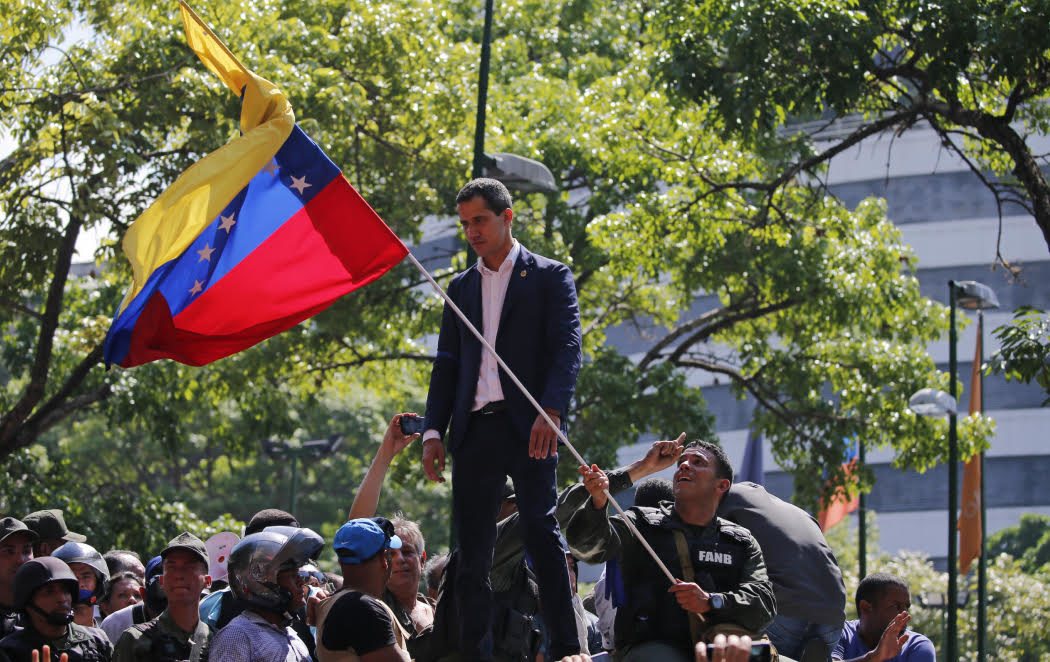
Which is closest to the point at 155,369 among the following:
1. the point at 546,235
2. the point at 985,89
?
the point at 546,235

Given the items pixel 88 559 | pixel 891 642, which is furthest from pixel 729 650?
pixel 88 559

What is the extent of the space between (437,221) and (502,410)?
56.2ft

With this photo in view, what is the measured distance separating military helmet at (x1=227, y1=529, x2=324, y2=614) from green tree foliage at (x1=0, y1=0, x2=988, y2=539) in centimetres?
981

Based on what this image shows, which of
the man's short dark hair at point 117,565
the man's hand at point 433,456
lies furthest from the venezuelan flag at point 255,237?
the man's short dark hair at point 117,565

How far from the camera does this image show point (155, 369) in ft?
62.6

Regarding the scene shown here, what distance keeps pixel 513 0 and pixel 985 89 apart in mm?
15151

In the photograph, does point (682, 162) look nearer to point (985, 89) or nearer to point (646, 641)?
point (985, 89)

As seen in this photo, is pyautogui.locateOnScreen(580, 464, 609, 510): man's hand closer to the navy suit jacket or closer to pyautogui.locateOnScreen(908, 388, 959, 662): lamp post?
the navy suit jacket

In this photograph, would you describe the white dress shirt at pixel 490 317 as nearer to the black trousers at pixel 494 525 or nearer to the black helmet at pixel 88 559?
the black trousers at pixel 494 525

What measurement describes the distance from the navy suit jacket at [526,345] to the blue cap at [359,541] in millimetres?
978

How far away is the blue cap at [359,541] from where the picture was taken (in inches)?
244

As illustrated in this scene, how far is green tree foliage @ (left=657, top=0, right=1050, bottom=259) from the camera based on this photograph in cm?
1316

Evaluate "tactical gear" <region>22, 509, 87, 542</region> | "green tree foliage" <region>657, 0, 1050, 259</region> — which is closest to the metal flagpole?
"tactical gear" <region>22, 509, 87, 542</region>

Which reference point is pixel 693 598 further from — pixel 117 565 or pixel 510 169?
pixel 510 169
